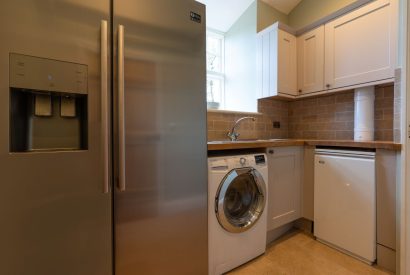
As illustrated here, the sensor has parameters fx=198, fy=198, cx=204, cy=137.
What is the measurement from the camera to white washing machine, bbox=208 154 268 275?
1348mm

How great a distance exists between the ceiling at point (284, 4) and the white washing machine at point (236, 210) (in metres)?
2.13

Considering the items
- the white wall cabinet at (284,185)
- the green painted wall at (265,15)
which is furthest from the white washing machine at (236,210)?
the green painted wall at (265,15)

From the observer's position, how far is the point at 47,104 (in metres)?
0.87

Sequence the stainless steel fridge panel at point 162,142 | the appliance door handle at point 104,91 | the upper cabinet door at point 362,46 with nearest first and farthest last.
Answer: the appliance door handle at point 104,91 → the stainless steel fridge panel at point 162,142 → the upper cabinet door at point 362,46

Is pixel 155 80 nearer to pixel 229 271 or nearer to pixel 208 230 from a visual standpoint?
pixel 208 230

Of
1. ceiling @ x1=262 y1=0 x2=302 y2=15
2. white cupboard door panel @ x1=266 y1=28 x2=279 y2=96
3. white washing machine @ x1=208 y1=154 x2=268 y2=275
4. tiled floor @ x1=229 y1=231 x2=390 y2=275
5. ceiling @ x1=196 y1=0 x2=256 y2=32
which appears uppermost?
ceiling @ x1=262 y1=0 x2=302 y2=15

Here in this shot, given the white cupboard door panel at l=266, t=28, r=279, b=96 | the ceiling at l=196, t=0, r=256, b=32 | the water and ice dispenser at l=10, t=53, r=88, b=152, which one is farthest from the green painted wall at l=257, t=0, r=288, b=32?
the water and ice dispenser at l=10, t=53, r=88, b=152

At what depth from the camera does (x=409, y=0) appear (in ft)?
4.30

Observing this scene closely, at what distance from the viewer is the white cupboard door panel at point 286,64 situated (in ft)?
7.52

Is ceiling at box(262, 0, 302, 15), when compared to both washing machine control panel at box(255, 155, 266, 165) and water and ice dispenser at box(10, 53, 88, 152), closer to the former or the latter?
washing machine control panel at box(255, 155, 266, 165)

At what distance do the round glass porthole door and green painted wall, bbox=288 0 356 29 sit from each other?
2.13 metres

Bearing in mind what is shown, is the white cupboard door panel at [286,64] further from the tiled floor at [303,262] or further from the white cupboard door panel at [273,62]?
the tiled floor at [303,262]

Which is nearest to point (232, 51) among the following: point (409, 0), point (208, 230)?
point (409, 0)

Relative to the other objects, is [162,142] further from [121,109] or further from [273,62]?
[273,62]
